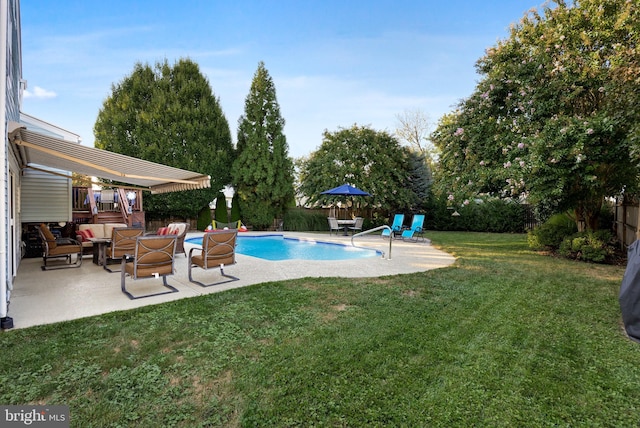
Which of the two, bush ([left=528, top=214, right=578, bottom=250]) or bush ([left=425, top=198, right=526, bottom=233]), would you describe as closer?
bush ([left=528, top=214, right=578, bottom=250])

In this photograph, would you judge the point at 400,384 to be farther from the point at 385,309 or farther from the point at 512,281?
the point at 512,281

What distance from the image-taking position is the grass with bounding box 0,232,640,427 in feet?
7.73

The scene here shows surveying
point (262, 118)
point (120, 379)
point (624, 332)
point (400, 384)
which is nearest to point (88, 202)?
point (262, 118)

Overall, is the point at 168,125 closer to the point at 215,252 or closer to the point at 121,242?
the point at 121,242

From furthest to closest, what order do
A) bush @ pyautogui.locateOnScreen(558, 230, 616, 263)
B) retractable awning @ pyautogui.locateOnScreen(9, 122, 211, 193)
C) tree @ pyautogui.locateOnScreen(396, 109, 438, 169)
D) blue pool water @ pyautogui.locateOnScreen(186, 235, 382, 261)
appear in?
tree @ pyautogui.locateOnScreen(396, 109, 438, 169), blue pool water @ pyautogui.locateOnScreen(186, 235, 382, 261), bush @ pyautogui.locateOnScreen(558, 230, 616, 263), retractable awning @ pyautogui.locateOnScreen(9, 122, 211, 193)

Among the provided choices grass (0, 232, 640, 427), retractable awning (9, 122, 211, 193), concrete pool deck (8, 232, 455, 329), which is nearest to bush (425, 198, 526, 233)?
concrete pool deck (8, 232, 455, 329)

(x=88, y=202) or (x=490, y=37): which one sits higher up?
(x=490, y=37)

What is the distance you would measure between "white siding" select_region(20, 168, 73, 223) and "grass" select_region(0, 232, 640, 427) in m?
8.52

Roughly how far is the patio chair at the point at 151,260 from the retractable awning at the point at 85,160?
180 centimetres

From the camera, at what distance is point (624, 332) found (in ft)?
12.6

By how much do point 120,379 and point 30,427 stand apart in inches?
23.0

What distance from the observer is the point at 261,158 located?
757 inches

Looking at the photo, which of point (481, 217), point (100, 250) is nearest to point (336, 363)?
point (100, 250)

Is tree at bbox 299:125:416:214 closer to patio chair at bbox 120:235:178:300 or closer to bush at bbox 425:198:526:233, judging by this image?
bush at bbox 425:198:526:233
